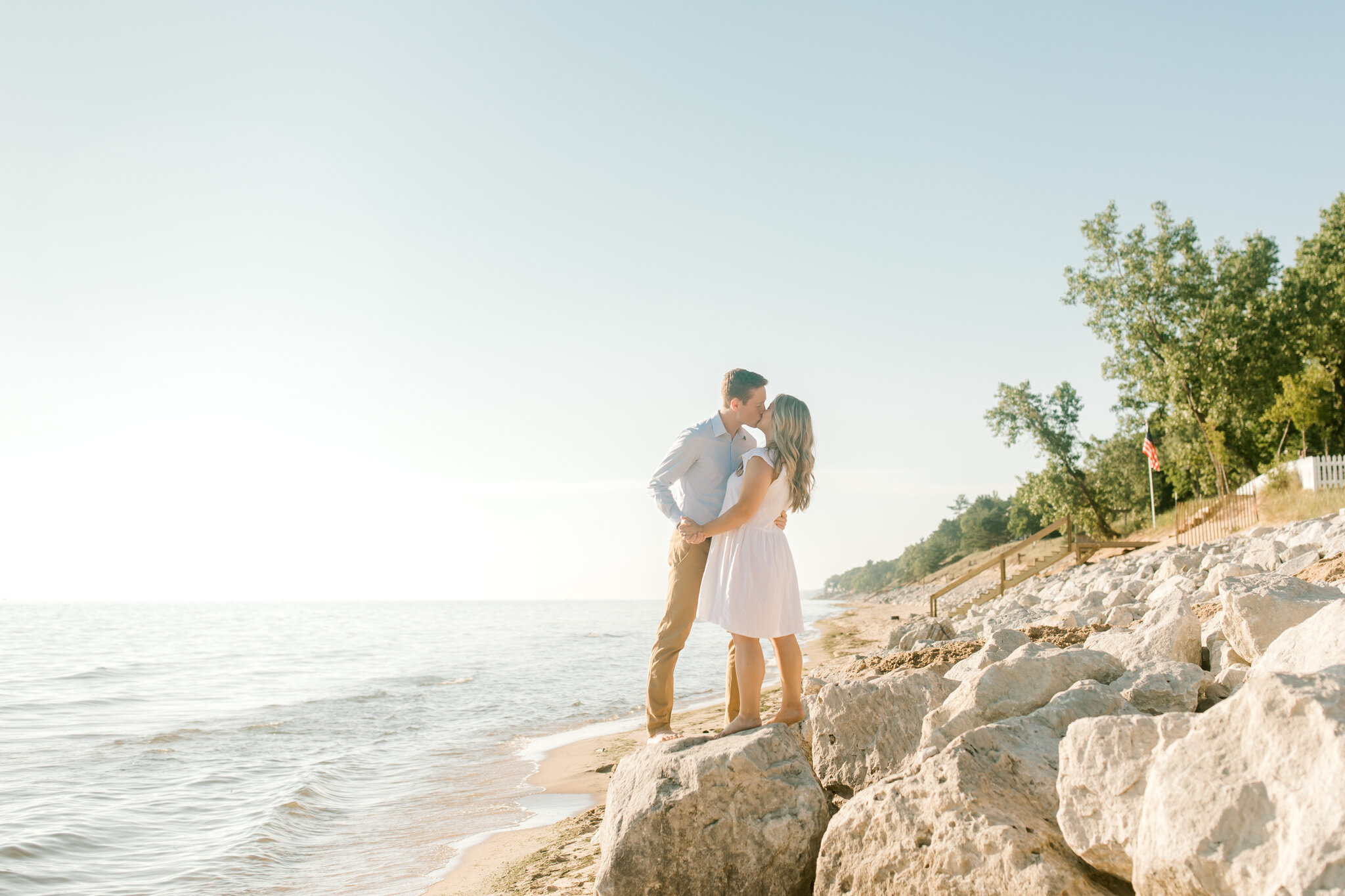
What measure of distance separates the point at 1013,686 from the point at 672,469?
2.12 metres

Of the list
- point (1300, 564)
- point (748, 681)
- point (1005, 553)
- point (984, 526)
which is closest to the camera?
point (748, 681)

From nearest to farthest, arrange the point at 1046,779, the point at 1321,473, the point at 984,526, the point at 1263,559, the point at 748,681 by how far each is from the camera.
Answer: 1. the point at 1046,779
2. the point at 748,681
3. the point at 1263,559
4. the point at 1321,473
5. the point at 984,526

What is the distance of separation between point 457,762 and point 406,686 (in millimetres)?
8547

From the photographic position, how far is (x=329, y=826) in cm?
746

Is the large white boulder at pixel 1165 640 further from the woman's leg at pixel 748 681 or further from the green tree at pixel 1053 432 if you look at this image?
the green tree at pixel 1053 432

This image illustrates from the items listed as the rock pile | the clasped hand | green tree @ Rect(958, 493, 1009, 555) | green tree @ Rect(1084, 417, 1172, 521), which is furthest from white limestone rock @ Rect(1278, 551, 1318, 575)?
green tree @ Rect(958, 493, 1009, 555)

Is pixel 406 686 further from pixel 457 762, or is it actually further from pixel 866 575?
pixel 866 575

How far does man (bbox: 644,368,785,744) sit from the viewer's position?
16.3 feet

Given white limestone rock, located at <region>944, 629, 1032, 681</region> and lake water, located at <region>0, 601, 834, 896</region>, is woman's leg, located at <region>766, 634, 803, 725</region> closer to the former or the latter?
white limestone rock, located at <region>944, 629, 1032, 681</region>

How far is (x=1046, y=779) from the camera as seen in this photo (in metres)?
3.11

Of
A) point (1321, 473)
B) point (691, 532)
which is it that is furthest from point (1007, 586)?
point (691, 532)

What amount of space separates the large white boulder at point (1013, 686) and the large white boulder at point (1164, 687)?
0.63 ft

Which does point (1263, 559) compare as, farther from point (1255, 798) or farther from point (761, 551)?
point (1255, 798)

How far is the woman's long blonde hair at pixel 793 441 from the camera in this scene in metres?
4.52
